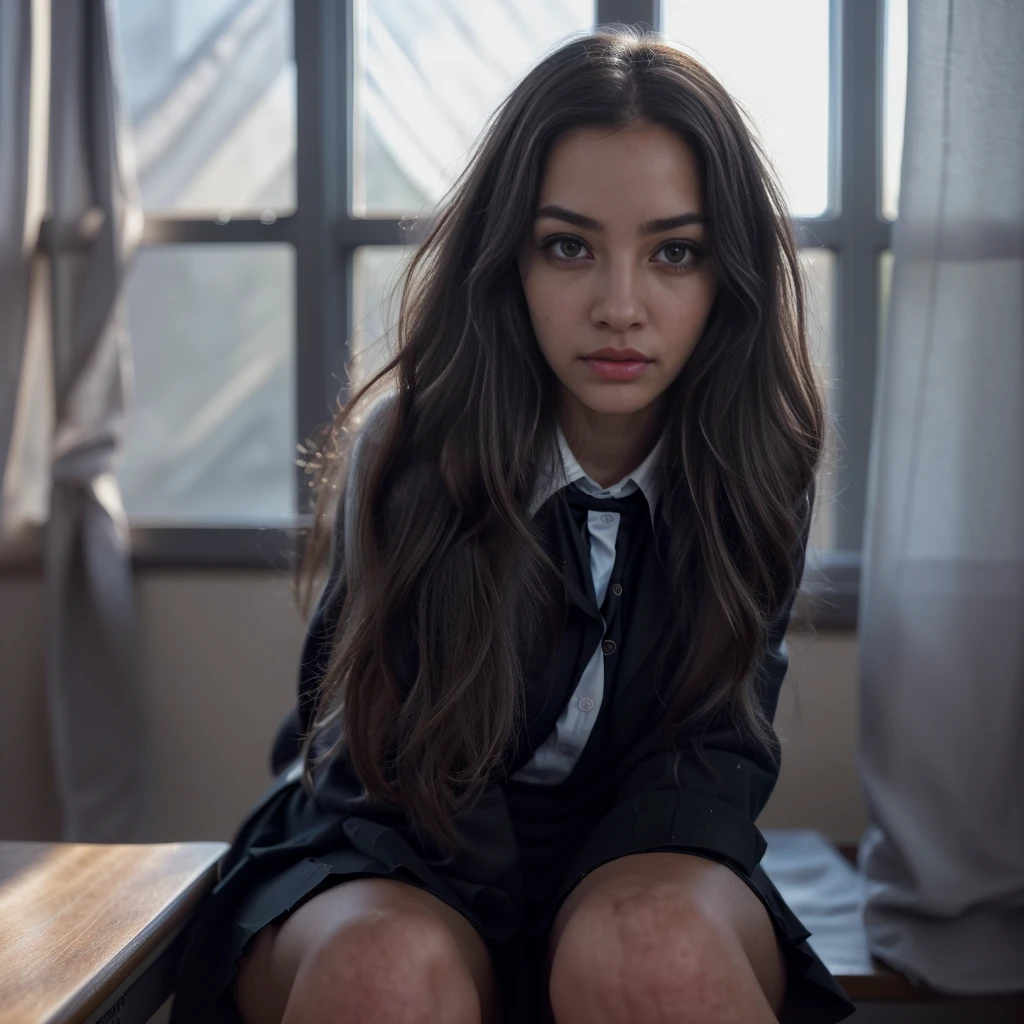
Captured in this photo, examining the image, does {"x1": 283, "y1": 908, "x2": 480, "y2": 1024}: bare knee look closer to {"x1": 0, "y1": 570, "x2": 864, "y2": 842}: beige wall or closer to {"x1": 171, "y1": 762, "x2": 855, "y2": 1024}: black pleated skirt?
{"x1": 171, "y1": 762, "x2": 855, "y2": 1024}: black pleated skirt

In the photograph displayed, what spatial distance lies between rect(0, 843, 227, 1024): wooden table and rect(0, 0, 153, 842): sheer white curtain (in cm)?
68

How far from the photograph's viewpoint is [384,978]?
975mm

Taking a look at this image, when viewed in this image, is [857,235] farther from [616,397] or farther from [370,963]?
[370,963]

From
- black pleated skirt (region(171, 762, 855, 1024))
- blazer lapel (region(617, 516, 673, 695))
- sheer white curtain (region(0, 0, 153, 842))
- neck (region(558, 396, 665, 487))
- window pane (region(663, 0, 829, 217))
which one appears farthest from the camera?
window pane (region(663, 0, 829, 217))

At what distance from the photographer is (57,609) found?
1959 millimetres

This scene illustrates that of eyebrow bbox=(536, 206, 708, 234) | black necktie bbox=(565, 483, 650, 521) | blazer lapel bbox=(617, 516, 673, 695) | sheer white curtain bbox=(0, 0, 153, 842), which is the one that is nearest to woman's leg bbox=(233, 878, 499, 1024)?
blazer lapel bbox=(617, 516, 673, 695)

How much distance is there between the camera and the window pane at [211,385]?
7.09ft

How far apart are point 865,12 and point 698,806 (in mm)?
1551

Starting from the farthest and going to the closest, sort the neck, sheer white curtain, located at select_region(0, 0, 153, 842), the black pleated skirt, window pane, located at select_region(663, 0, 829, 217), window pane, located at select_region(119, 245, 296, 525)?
window pane, located at select_region(119, 245, 296, 525) < window pane, located at select_region(663, 0, 829, 217) < sheer white curtain, located at select_region(0, 0, 153, 842) < the neck < the black pleated skirt

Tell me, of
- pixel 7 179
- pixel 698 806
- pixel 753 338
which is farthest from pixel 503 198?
pixel 7 179

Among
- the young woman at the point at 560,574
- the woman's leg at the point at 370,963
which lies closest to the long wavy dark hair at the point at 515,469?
the young woman at the point at 560,574

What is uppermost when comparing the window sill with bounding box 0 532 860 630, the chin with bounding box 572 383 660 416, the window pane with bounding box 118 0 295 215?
the window pane with bounding box 118 0 295 215

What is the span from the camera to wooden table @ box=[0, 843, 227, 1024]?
0.94 metres

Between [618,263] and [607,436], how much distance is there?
0.25 m
